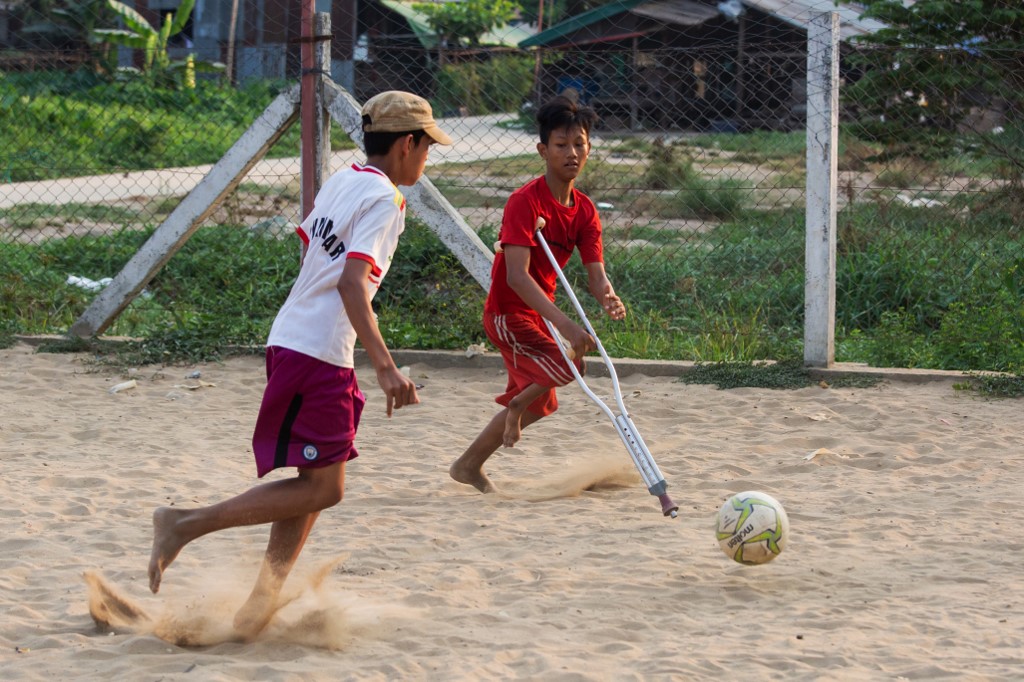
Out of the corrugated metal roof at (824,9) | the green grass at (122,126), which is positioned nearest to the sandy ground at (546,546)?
the green grass at (122,126)

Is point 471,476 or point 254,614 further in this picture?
point 471,476

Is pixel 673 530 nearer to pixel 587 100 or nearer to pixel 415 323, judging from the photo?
pixel 415 323

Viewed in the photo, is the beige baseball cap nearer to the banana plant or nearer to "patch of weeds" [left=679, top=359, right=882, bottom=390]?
"patch of weeds" [left=679, top=359, right=882, bottom=390]

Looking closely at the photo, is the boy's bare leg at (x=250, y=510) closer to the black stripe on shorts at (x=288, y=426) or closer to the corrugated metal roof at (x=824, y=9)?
the black stripe on shorts at (x=288, y=426)

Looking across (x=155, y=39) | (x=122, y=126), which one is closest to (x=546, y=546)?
(x=122, y=126)

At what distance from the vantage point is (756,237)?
10.2 m

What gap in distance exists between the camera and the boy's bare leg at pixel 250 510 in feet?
11.0

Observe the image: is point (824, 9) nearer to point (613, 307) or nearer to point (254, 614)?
point (613, 307)

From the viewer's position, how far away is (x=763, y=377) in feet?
23.0

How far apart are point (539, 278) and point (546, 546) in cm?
122

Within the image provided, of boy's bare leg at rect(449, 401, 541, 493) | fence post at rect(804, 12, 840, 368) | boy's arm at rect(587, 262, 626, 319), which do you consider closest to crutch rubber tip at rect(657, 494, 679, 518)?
boy's arm at rect(587, 262, 626, 319)

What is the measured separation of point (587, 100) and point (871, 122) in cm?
1135

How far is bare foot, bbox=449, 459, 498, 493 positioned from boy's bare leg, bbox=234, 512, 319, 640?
1615 mm

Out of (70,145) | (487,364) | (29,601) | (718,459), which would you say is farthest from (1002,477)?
(70,145)
